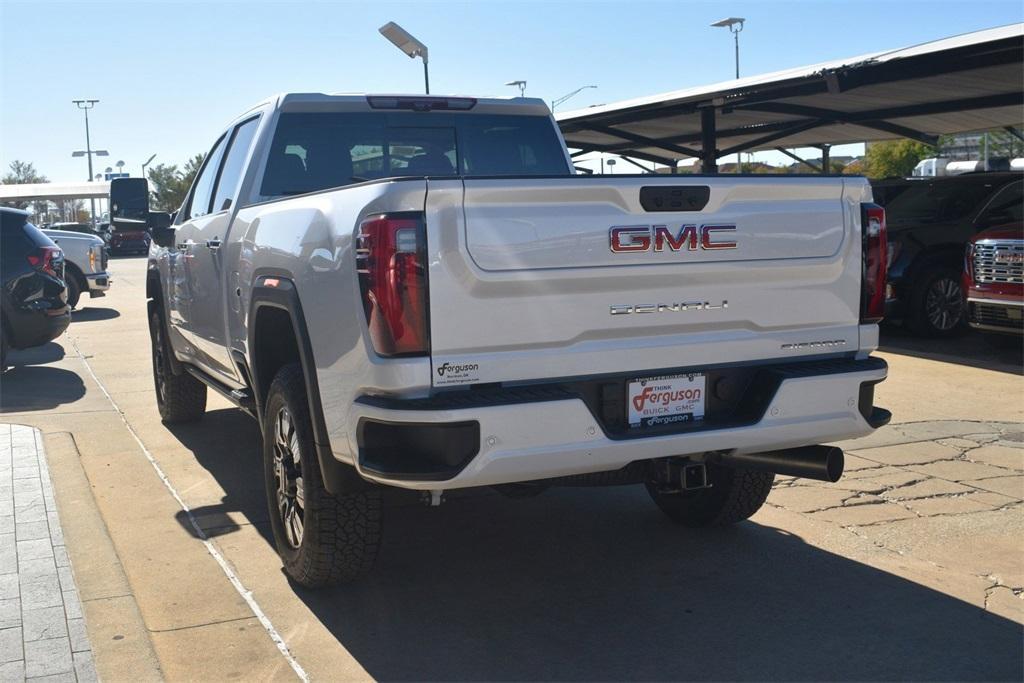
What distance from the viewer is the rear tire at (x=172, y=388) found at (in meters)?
7.97

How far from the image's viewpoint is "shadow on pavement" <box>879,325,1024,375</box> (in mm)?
10625

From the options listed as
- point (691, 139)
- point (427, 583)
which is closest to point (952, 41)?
point (427, 583)

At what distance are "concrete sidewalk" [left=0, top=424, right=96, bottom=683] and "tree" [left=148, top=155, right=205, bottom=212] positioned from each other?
7976 cm

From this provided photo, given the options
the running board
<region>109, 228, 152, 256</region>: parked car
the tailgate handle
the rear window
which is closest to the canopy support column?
the rear window

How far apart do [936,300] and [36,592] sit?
1048cm

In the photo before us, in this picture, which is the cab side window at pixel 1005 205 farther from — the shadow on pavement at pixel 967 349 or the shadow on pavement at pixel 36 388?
the shadow on pavement at pixel 36 388

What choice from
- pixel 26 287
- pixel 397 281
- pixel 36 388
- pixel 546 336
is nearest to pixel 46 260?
pixel 26 287

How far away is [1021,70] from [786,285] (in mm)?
10885

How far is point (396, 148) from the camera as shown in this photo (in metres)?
5.93

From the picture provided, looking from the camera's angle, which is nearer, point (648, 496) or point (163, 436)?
point (648, 496)

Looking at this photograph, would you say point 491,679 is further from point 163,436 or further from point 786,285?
point 163,436

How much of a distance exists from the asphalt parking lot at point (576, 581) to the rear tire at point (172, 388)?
69cm

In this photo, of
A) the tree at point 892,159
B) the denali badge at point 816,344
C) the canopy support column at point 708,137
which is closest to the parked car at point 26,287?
the denali badge at point 816,344

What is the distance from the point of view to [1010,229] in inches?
405
